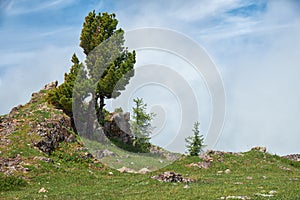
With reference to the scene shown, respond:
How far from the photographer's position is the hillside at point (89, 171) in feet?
81.0

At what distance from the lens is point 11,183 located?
30.3 metres

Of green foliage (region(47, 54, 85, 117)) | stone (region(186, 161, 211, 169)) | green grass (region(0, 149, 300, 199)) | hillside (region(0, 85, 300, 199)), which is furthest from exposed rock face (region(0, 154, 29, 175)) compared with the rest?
stone (region(186, 161, 211, 169))

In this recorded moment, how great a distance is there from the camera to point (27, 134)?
142 feet

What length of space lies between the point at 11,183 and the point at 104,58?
2958 cm

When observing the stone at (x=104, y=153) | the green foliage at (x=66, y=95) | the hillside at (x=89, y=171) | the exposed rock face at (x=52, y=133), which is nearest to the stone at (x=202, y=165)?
the hillside at (x=89, y=171)

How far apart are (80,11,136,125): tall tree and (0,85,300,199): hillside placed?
26.0 feet

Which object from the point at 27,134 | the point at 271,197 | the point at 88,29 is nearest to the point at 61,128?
the point at 27,134

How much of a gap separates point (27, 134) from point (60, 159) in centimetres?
515

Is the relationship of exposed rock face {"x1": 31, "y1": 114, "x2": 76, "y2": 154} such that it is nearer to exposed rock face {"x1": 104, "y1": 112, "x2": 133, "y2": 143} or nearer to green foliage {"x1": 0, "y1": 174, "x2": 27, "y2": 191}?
green foliage {"x1": 0, "y1": 174, "x2": 27, "y2": 191}

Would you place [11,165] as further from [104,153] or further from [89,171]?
[104,153]

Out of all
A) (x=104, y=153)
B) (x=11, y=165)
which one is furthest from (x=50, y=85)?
(x=11, y=165)

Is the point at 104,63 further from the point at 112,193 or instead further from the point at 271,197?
the point at 271,197

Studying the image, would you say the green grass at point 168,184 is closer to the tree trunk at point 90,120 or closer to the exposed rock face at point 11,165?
the exposed rock face at point 11,165

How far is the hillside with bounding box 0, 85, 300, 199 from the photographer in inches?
972
